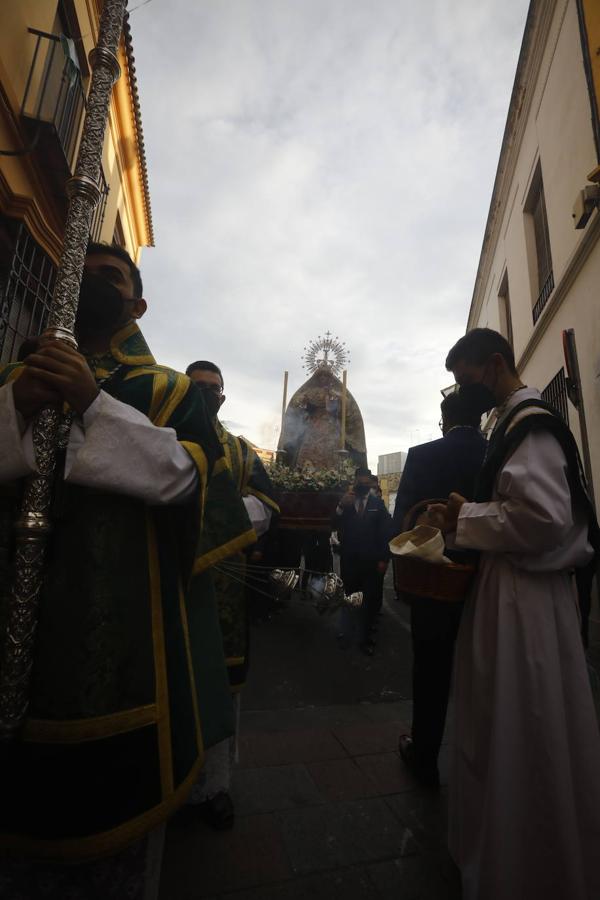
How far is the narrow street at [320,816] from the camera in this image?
1646 mm

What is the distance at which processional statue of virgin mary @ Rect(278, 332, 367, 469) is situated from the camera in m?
12.5

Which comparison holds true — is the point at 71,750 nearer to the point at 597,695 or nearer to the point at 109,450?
the point at 109,450

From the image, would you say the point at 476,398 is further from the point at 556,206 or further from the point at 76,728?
the point at 556,206

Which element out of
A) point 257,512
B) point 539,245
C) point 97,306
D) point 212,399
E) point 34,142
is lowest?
point 257,512

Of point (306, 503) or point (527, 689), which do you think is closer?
point (527, 689)

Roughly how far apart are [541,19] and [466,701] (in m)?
10.1

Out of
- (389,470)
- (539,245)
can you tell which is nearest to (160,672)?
(539,245)

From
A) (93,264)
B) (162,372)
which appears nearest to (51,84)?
(93,264)

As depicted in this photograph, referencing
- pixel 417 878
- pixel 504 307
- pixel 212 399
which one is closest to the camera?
pixel 417 878

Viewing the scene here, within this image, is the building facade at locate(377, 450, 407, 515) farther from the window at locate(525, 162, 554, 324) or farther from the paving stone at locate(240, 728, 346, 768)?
the paving stone at locate(240, 728, 346, 768)

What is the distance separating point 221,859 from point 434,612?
147cm

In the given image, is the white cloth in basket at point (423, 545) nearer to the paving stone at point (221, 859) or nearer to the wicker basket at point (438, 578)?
the wicker basket at point (438, 578)

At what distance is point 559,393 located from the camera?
22.4ft

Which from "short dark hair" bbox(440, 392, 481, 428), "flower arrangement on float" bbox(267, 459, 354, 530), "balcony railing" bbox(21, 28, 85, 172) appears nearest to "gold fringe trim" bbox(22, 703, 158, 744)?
"short dark hair" bbox(440, 392, 481, 428)
